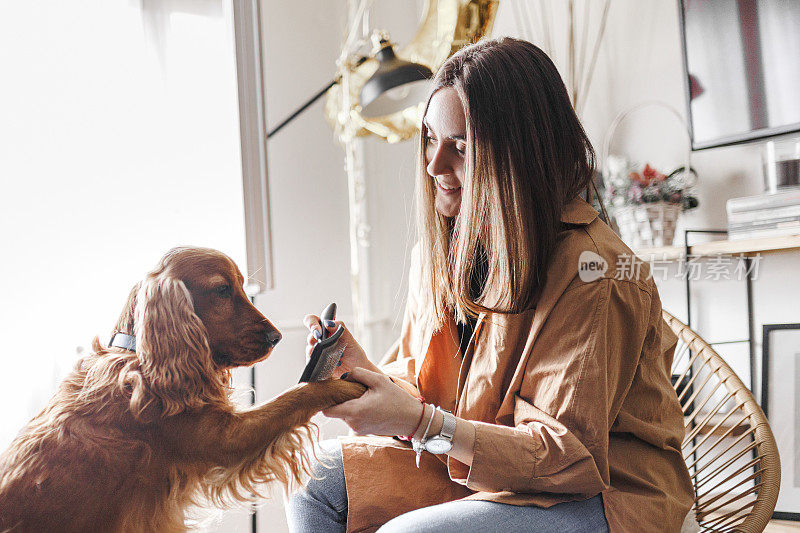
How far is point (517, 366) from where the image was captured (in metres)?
1.12

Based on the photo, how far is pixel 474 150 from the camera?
1.11 m

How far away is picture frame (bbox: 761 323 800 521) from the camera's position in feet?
6.44

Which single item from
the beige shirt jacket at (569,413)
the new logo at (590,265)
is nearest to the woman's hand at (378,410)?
the beige shirt jacket at (569,413)

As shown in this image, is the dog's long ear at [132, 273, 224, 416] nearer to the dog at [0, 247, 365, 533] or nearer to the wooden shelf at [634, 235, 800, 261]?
the dog at [0, 247, 365, 533]

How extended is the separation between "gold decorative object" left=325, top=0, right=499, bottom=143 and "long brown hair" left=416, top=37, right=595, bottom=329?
0.79m

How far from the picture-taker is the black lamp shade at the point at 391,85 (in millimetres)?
1764

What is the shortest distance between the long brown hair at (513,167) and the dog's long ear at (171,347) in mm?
495

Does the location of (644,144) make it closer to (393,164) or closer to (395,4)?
(393,164)

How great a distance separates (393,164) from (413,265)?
1.43m

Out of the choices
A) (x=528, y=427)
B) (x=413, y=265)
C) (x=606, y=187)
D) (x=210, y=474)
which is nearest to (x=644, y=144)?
(x=606, y=187)

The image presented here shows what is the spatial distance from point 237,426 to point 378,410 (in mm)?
225

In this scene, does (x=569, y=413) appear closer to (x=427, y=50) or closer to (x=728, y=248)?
(x=728, y=248)

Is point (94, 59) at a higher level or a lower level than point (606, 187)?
higher

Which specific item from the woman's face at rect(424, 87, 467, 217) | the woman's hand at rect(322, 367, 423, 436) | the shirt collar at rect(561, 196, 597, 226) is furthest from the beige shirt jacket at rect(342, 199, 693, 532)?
the woman's face at rect(424, 87, 467, 217)
